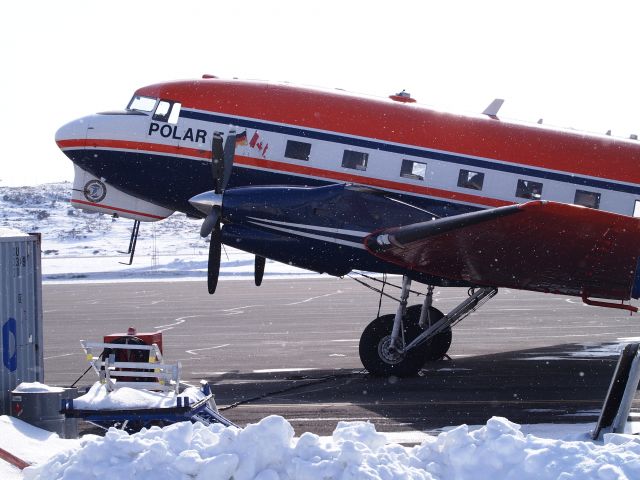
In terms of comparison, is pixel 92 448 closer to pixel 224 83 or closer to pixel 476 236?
pixel 476 236

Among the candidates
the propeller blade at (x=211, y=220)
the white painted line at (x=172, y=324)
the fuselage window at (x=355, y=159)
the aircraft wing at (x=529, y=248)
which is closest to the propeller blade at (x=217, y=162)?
the propeller blade at (x=211, y=220)

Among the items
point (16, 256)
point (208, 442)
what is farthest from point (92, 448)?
point (16, 256)

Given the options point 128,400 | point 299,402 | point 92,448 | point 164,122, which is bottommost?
point 299,402

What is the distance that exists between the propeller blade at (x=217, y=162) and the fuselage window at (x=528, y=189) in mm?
5636

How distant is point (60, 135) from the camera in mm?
19469

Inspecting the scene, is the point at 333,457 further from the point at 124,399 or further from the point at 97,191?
the point at 97,191

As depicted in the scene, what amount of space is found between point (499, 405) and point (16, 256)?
297 inches

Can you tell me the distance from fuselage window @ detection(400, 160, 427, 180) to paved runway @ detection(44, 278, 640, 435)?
12.5ft

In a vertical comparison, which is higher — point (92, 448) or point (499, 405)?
point (92, 448)

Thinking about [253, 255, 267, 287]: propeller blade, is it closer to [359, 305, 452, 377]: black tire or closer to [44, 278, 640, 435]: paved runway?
[44, 278, 640, 435]: paved runway

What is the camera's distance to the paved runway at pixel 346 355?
14039 millimetres

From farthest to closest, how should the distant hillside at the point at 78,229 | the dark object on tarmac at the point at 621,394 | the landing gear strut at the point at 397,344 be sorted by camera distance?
the distant hillside at the point at 78,229, the landing gear strut at the point at 397,344, the dark object on tarmac at the point at 621,394

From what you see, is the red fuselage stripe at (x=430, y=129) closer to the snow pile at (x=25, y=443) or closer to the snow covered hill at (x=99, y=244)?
the snow pile at (x=25, y=443)

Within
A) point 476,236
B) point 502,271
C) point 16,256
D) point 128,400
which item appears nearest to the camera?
point 128,400
